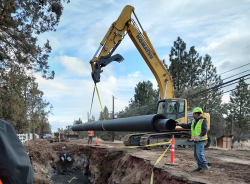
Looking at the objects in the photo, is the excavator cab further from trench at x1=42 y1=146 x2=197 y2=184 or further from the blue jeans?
the blue jeans

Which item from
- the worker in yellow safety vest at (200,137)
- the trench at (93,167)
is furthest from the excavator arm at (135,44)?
the worker in yellow safety vest at (200,137)

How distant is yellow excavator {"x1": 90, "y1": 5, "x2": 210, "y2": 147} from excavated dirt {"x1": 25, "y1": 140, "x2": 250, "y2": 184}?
102 centimetres

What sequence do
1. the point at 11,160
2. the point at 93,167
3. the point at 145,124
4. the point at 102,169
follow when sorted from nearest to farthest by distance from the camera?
the point at 11,160, the point at 145,124, the point at 102,169, the point at 93,167

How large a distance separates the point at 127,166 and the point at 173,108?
443 centimetres

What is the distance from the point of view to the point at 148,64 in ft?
43.0

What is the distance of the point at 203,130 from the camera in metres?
5.87

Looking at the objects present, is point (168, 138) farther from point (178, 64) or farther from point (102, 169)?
point (178, 64)

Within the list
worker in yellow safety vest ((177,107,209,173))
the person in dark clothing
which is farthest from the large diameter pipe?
the person in dark clothing

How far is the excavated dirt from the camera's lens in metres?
5.82

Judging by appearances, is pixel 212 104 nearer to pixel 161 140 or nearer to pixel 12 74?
pixel 161 140

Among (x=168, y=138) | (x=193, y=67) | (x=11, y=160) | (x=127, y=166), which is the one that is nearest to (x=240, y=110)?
(x=193, y=67)

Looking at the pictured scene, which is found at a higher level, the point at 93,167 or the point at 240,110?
the point at 240,110

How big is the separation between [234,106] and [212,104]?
10.9 ft

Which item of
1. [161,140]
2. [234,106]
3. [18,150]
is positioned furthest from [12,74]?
[234,106]
